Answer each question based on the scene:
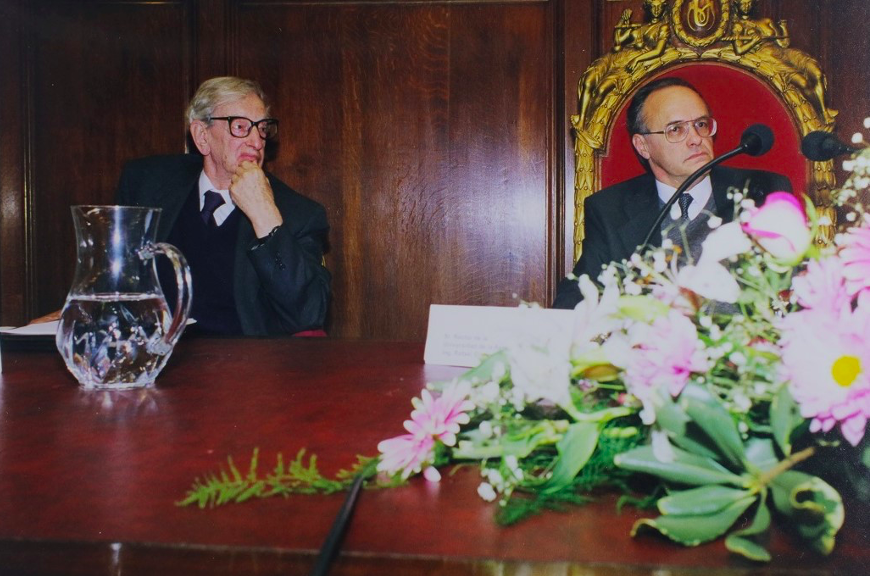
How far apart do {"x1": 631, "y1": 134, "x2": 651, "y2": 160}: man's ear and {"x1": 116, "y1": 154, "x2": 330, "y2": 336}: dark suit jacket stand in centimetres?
100

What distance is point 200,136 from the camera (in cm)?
248

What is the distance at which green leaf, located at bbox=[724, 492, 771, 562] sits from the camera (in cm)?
38

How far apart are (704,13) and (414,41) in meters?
0.95

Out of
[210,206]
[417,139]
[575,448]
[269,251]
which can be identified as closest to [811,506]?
[575,448]

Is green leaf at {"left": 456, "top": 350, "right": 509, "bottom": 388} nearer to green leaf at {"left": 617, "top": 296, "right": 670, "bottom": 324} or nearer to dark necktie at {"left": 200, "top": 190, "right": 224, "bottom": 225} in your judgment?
green leaf at {"left": 617, "top": 296, "right": 670, "bottom": 324}

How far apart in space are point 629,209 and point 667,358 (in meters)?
1.91

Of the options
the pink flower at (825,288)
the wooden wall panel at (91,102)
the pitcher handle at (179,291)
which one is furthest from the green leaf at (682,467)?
the wooden wall panel at (91,102)

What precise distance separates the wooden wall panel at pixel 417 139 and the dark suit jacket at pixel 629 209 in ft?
1.11

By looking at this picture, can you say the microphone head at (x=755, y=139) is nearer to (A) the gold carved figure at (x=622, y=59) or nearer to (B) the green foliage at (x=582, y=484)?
(B) the green foliage at (x=582, y=484)

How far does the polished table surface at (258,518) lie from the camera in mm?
396

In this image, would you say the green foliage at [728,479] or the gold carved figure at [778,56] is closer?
the green foliage at [728,479]

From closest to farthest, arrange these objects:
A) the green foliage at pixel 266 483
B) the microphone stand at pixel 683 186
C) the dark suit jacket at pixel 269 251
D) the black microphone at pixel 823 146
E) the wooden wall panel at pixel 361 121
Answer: the green foliage at pixel 266 483
the black microphone at pixel 823 146
the microphone stand at pixel 683 186
the dark suit jacket at pixel 269 251
the wooden wall panel at pixel 361 121

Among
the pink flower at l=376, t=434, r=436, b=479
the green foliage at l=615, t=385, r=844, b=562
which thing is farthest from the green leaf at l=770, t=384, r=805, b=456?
→ the pink flower at l=376, t=434, r=436, b=479

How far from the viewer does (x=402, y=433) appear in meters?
0.65
